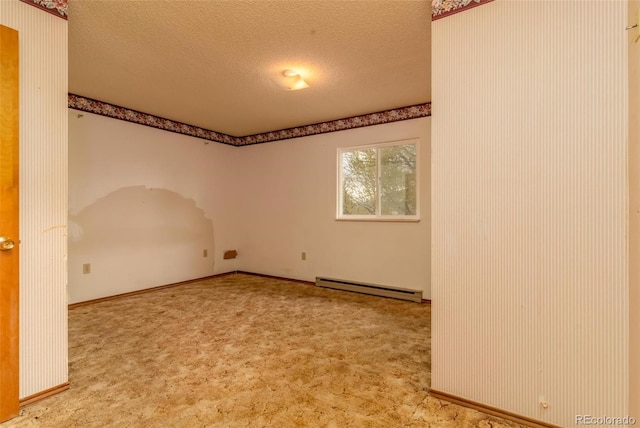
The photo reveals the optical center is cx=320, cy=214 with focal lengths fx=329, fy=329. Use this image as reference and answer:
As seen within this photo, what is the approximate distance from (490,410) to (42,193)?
2663mm

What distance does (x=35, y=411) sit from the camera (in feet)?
5.60

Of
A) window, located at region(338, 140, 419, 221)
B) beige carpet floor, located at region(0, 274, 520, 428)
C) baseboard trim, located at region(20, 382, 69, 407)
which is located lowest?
beige carpet floor, located at region(0, 274, 520, 428)

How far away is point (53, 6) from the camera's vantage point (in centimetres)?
185

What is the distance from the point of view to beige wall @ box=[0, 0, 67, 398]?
1737 mm

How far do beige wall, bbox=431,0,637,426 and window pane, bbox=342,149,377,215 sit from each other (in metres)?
2.54

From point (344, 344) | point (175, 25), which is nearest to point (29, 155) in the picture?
point (175, 25)

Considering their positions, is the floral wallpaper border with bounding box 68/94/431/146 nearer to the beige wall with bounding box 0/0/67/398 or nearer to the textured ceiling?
the textured ceiling

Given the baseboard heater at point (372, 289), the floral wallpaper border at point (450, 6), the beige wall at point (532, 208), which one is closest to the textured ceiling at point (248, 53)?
the floral wallpaper border at point (450, 6)

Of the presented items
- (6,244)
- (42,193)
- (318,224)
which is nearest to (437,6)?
(42,193)

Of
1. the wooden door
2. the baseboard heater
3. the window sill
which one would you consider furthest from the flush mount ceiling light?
the baseboard heater

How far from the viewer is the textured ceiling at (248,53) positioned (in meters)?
2.06

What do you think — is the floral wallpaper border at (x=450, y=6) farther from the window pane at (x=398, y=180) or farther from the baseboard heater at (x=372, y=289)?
the baseboard heater at (x=372, y=289)

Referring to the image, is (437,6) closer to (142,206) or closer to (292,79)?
(292,79)

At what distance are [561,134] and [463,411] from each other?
1.46 m
